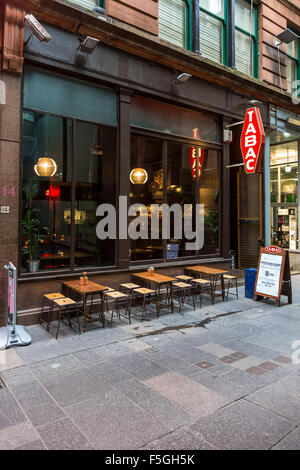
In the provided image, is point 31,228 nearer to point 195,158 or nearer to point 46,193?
point 46,193

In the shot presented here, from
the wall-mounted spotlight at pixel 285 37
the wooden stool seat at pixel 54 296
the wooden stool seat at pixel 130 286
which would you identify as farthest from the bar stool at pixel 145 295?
the wall-mounted spotlight at pixel 285 37

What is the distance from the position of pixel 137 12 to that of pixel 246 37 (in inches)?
210

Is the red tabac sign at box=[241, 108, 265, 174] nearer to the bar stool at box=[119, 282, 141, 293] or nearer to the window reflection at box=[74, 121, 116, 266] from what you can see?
the window reflection at box=[74, 121, 116, 266]

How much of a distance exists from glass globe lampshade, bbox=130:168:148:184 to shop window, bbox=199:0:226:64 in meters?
4.58

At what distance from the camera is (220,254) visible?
36.4 ft

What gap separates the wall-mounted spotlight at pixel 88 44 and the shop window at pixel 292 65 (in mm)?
9465

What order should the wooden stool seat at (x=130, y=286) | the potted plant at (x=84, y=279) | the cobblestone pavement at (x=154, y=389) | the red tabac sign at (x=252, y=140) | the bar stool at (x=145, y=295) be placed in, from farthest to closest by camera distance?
the red tabac sign at (x=252, y=140) → the wooden stool seat at (x=130, y=286) → the bar stool at (x=145, y=295) → the potted plant at (x=84, y=279) → the cobblestone pavement at (x=154, y=389)

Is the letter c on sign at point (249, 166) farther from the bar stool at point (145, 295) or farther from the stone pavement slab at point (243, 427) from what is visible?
the stone pavement slab at point (243, 427)

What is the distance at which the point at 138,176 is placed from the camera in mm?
9320

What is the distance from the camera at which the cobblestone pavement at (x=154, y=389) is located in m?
3.38

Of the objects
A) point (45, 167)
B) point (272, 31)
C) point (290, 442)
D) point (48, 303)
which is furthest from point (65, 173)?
point (272, 31)
